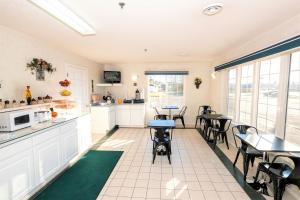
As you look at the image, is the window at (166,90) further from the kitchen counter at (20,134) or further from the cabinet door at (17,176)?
the cabinet door at (17,176)

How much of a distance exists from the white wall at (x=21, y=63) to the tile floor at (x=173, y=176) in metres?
1.93

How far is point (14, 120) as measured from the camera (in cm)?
212

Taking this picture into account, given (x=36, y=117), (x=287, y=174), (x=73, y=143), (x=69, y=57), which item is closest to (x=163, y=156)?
(x=73, y=143)

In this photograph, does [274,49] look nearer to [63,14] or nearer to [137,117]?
[63,14]

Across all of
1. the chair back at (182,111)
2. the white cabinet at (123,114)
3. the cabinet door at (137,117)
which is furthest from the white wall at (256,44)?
the white cabinet at (123,114)

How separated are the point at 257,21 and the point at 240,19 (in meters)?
0.31

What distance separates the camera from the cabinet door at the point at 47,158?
2.20 meters

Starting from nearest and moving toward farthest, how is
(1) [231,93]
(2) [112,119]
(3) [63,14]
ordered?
(3) [63,14], (1) [231,93], (2) [112,119]

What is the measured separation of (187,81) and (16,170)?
18.0ft

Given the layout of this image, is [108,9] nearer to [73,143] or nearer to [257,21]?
[257,21]

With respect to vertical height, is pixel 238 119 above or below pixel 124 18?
below

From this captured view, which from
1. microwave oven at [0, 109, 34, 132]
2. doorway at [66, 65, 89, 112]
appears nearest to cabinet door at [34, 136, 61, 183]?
microwave oven at [0, 109, 34, 132]

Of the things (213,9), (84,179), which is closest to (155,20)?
(213,9)

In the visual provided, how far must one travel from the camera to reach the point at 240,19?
7.37 feet
